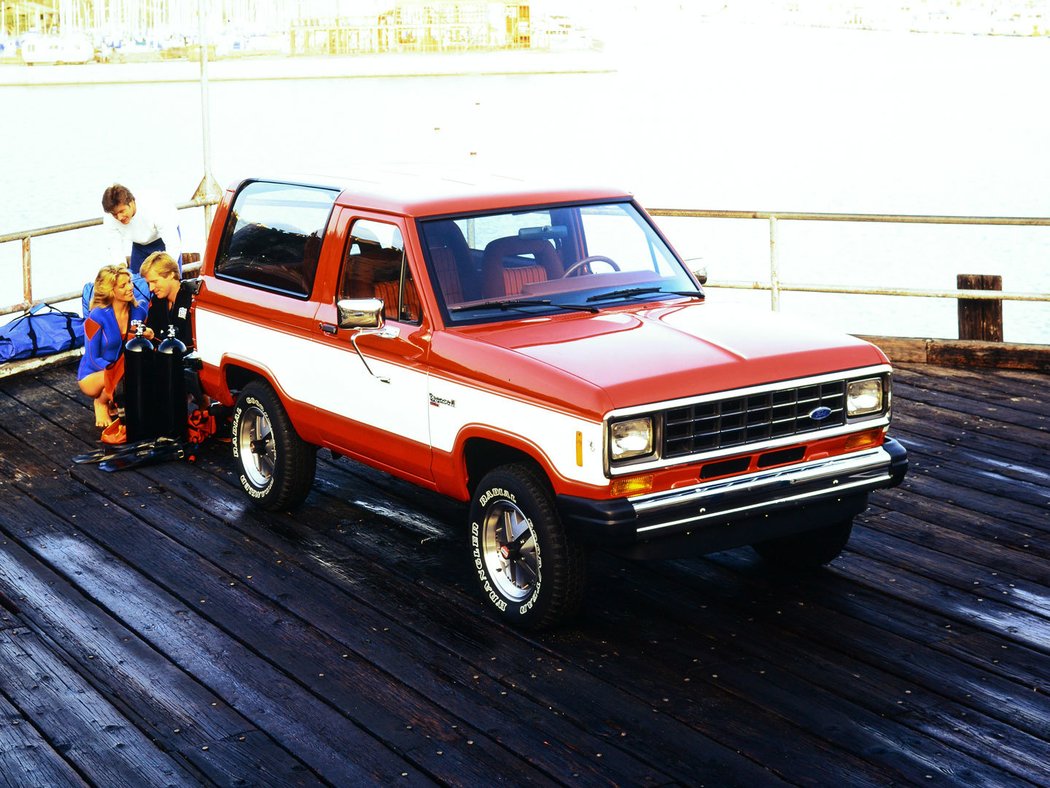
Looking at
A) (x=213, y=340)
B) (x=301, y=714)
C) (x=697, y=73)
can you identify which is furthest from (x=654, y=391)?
(x=697, y=73)

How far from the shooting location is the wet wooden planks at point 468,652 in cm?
476

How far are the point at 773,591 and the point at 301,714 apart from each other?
2.46 m

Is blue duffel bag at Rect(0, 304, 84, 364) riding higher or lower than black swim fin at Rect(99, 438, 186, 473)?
higher

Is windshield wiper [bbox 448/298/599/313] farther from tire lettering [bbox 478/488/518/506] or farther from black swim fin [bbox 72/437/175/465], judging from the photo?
black swim fin [bbox 72/437/175/465]

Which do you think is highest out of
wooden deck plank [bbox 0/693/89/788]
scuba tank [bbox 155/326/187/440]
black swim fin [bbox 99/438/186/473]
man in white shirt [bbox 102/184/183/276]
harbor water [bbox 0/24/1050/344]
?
harbor water [bbox 0/24/1050/344]

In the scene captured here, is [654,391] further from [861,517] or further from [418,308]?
[861,517]

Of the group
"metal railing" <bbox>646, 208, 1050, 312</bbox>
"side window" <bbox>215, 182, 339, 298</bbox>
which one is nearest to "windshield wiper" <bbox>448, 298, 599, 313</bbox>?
"side window" <bbox>215, 182, 339, 298</bbox>

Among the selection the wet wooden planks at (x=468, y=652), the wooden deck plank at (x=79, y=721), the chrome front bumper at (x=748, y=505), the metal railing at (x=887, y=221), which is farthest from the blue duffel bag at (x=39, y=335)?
the chrome front bumper at (x=748, y=505)

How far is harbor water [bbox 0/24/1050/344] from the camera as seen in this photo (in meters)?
49.9

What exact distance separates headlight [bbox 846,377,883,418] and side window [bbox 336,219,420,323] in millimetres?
2060

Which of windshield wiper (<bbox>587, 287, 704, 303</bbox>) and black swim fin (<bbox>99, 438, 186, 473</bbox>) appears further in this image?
black swim fin (<bbox>99, 438, 186, 473</bbox>)

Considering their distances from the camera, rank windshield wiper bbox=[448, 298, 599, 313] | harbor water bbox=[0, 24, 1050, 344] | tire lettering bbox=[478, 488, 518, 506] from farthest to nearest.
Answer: harbor water bbox=[0, 24, 1050, 344] → windshield wiper bbox=[448, 298, 599, 313] → tire lettering bbox=[478, 488, 518, 506]

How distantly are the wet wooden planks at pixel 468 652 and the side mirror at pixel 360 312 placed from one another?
1332 millimetres

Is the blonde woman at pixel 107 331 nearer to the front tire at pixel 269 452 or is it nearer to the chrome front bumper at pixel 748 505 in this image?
the front tire at pixel 269 452
